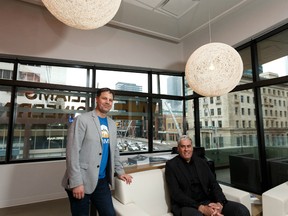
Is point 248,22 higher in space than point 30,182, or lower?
higher

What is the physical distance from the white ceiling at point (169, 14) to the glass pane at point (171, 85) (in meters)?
1.06

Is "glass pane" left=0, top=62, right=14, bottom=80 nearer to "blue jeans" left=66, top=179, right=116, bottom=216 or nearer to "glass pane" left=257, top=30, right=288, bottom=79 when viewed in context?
"blue jeans" left=66, top=179, right=116, bottom=216

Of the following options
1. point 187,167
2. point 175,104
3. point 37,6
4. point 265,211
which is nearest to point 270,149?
Result: point 265,211

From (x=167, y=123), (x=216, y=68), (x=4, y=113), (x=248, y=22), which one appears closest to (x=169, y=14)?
(x=248, y=22)

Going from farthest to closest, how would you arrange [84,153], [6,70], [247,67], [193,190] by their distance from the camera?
[247,67] < [6,70] < [193,190] < [84,153]

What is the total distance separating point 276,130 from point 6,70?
4.60 metres

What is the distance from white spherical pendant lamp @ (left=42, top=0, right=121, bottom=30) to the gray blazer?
31.9 inches

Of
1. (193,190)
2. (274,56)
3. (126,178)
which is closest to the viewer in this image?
(126,178)

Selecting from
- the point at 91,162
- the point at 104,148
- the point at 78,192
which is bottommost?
the point at 78,192

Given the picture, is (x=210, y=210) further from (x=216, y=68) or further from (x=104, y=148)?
(x=216, y=68)

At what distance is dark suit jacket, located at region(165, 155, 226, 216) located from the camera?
1851 millimetres

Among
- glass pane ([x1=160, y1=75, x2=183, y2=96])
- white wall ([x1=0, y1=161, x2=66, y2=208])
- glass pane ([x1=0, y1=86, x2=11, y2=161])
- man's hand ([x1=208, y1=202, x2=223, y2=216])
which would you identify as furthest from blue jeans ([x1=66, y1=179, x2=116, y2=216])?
glass pane ([x1=160, y1=75, x2=183, y2=96])

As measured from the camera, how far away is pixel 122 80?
4.09m

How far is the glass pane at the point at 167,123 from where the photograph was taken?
4383 millimetres
